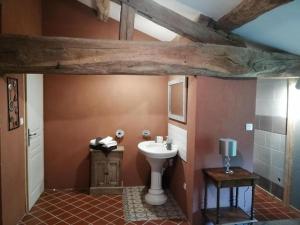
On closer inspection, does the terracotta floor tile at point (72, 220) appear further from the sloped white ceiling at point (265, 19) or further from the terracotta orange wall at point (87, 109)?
the sloped white ceiling at point (265, 19)

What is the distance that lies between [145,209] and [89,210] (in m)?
0.80

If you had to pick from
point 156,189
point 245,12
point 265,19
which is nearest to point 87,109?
point 156,189

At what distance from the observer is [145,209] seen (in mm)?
3500

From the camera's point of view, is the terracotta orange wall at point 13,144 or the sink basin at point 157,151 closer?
the terracotta orange wall at point 13,144

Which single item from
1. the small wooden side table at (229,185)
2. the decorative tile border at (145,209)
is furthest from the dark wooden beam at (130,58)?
the decorative tile border at (145,209)

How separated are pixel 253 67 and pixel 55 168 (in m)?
3.47

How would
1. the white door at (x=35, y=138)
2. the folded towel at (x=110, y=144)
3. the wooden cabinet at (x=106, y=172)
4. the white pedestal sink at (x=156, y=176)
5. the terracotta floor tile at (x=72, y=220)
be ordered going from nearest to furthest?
the terracotta floor tile at (x=72, y=220), the white door at (x=35, y=138), the white pedestal sink at (x=156, y=176), the folded towel at (x=110, y=144), the wooden cabinet at (x=106, y=172)

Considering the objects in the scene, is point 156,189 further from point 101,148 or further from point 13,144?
point 13,144

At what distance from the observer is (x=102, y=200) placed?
379 centimetres

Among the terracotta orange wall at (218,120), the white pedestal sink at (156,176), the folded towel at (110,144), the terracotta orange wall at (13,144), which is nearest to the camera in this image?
the terracotta orange wall at (13,144)

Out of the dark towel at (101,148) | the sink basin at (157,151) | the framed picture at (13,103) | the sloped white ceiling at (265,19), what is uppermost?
the sloped white ceiling at (265,19)

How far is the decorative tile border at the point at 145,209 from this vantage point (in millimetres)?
3290

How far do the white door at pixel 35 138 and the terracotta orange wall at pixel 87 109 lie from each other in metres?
0.16

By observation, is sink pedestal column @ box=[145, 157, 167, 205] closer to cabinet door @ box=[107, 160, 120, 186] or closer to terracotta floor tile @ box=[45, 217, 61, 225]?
cabinet door @ box=[107, 160, 120, 186]
